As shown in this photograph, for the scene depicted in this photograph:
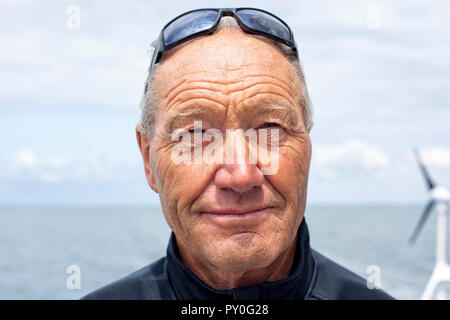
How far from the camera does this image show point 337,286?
332 centimetres

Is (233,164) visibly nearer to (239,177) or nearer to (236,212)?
(239,177)

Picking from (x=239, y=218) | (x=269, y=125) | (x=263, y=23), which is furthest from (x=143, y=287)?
(x=263, y=23)

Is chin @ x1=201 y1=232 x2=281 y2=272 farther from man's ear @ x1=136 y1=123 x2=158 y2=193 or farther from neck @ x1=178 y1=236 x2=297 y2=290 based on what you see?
man's ear @ x1=136 y1=123 x2=158 y2=193

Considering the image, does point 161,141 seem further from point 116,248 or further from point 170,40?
point 116,248

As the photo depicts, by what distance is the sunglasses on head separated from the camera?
109 inches

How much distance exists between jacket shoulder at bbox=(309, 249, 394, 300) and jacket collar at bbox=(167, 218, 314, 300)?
0.22 ft

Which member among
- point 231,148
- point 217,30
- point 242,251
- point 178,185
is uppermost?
point 217,30

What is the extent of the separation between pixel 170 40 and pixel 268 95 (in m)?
0.65

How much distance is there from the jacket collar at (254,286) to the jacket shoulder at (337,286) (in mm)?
68

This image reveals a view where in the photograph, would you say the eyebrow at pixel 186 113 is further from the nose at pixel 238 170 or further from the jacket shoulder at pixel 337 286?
the jacket shoulder at pixel 337 286

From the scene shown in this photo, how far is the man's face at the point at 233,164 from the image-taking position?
251 centimetres

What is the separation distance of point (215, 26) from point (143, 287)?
5.77 feet

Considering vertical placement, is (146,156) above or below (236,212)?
above

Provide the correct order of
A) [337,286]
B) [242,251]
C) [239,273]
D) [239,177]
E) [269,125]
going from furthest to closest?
[337,286], [239,273], [269,125], [242,251], [239,177]
